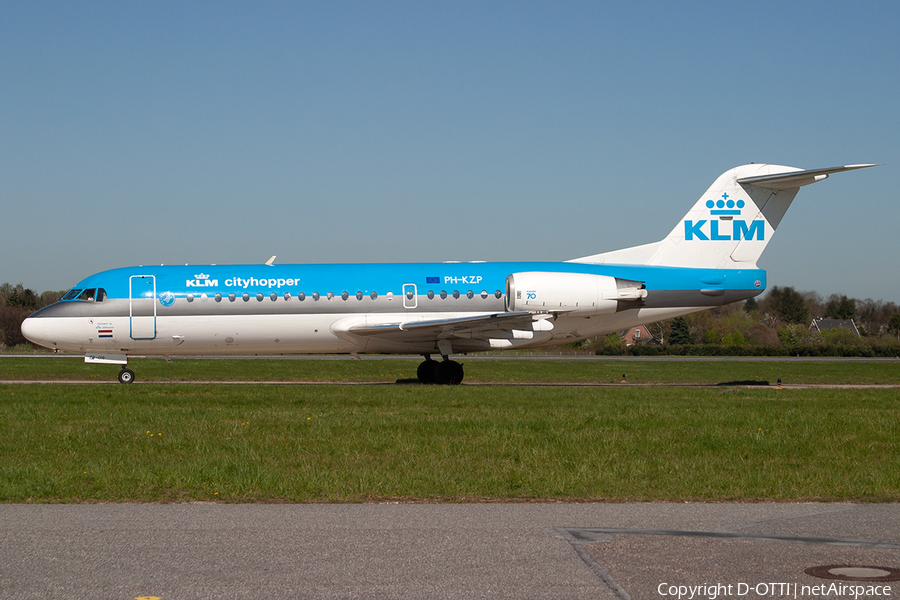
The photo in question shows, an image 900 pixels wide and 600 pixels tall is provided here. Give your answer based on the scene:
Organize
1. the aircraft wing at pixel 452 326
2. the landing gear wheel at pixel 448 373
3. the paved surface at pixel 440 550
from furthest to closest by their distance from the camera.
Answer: the landing gear wheel at pixel 448 373 → the aircraft wing at pixel 452 326 → the paved surface at pixel 440 550

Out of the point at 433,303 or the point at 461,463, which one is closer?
the point at 461,463

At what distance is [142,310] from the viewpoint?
25.1m

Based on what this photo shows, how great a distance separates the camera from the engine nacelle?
24797mm

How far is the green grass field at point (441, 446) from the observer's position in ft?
29.6

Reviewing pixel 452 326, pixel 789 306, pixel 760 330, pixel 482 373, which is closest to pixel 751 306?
pixel 789 306

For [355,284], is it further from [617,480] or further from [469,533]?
[469,533]

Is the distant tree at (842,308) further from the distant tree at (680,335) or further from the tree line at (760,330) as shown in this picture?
the distant tree at (680,335)

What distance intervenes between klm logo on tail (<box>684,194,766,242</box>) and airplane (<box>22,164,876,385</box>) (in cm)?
3

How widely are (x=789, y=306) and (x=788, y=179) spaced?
269 feet

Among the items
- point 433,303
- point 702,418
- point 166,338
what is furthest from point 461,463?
point 166,338

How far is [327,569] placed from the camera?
19.6ft

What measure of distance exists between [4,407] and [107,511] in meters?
10.2

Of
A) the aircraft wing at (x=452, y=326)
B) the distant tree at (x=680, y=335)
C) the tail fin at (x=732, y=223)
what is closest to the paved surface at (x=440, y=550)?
the aircraft wing at (x=452, y=326)

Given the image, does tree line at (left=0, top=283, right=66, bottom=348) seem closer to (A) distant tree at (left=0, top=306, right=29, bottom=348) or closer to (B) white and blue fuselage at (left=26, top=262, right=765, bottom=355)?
(A) distant tree at (left=0, top=306, right=29, bottom=348)
